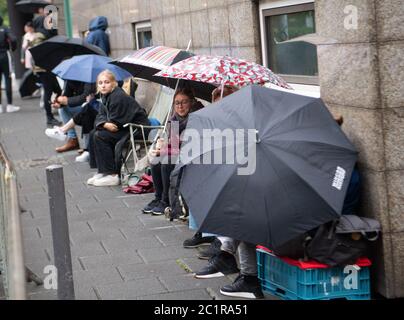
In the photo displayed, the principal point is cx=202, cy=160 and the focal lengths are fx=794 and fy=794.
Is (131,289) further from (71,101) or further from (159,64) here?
(71,101)

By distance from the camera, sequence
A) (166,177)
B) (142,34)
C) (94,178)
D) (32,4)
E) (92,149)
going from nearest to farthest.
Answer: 1. (166,177)
2. (94,178)
3. (92,149)
4. (142,34)
5. (32,4)

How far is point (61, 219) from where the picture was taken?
17.0 feet

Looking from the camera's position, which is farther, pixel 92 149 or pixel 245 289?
pixel 92 149

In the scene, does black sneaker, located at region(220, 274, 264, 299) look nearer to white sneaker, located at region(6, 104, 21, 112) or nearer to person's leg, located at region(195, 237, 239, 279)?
person's leg, located at region(195, 237, 239, 279)

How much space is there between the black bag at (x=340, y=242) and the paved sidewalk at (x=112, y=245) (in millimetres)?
828

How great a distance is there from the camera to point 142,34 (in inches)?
550

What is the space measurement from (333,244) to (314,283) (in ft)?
0.94

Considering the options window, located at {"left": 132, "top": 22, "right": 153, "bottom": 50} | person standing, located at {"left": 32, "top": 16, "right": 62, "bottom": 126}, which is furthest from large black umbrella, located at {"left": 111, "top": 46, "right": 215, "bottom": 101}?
person standing, located at {"left": 32, "top": 16, "right": 62, "bottom": 126}

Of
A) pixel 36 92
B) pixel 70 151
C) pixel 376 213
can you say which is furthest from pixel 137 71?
pixel 36 92

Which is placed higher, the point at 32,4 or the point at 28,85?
the point at 32,4

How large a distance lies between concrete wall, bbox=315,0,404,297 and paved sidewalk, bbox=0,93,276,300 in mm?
1197

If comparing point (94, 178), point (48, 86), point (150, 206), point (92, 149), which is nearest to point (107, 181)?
point (94, 178)

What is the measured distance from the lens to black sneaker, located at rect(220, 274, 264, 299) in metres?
5.51

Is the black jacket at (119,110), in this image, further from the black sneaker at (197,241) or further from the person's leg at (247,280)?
the person's leg at (247,280)
